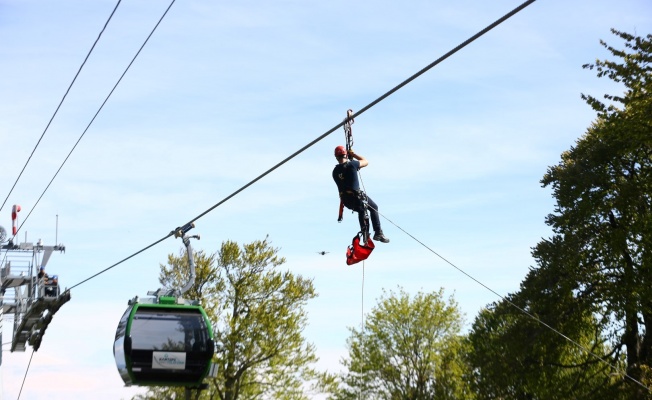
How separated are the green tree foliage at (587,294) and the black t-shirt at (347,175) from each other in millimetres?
18010

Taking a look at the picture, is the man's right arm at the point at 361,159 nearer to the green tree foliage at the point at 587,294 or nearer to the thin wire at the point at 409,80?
the thin wire at the point at 409,80

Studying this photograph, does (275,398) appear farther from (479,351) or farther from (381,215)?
(381,215)

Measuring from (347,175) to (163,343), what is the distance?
6.69 m

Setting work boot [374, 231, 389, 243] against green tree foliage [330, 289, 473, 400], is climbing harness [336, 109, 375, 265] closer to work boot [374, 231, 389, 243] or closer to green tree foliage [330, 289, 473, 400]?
work boot [374, 231, 389, 243]

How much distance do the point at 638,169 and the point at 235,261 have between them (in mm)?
18499

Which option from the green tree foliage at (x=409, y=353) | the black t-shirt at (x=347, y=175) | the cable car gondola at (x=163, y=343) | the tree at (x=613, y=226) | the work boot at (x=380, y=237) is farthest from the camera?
the green tree foliage at (x=409, y=353)

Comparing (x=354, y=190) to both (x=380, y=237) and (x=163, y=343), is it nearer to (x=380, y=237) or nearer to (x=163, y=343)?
(x=380, y=237)

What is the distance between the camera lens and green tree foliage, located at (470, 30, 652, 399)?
112 feet

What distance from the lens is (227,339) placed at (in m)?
44.3

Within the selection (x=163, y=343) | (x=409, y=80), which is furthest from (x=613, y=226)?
(x=409, y=80)

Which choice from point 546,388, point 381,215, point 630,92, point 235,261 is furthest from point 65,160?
point 235,261

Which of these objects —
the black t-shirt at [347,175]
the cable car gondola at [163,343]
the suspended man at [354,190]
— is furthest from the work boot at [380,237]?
the cable car gondola at [163,343]

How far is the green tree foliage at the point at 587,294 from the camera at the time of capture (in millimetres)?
34219

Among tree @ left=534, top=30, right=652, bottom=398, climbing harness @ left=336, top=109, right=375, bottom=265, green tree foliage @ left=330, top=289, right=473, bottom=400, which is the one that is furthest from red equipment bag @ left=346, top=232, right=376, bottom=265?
green tree foliage @ left=330, top=289, right=473, bottom=400
